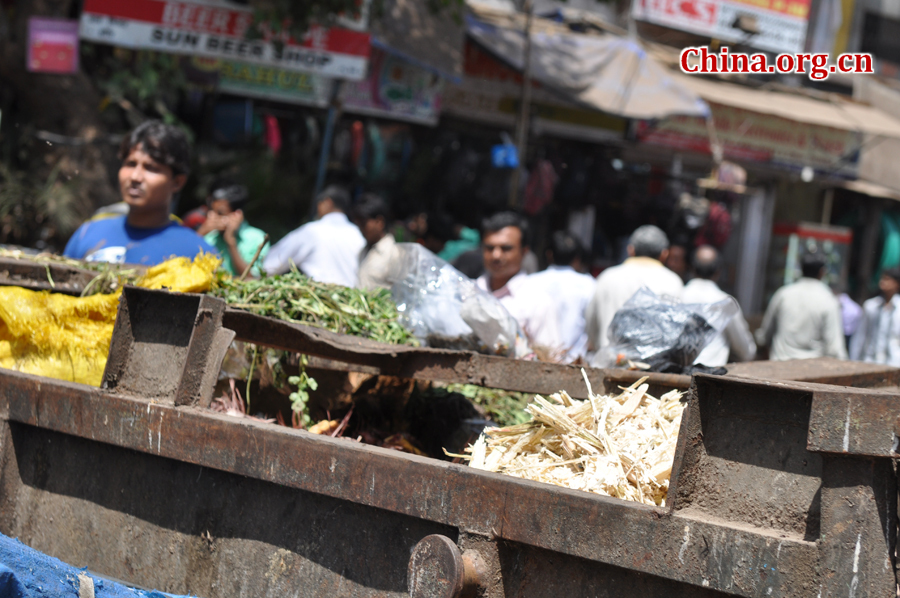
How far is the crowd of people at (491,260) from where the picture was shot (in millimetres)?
3809

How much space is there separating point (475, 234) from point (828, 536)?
7673 millimetres

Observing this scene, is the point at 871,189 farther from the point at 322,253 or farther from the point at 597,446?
the point at 597,446

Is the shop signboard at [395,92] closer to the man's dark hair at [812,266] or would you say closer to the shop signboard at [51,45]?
the shop signboard at [51,45]

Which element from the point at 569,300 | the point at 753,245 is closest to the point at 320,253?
the point at 569,300

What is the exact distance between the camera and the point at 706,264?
5.77 m

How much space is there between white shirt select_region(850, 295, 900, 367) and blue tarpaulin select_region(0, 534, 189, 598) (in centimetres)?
730

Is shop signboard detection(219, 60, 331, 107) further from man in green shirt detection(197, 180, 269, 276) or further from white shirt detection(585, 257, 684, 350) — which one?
white shirt detection(585, 257, 684, 350)

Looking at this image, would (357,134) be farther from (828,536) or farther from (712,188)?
(828,536)

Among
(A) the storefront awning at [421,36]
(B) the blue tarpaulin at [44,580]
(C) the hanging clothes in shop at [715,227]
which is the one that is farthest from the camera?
(C) the hanging clothes in shop at [715,227]

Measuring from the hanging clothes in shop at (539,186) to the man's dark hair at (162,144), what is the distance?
615cm

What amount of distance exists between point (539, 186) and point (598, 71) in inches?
57.2

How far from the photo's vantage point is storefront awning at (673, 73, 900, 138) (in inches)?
414

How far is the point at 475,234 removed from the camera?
360 inches

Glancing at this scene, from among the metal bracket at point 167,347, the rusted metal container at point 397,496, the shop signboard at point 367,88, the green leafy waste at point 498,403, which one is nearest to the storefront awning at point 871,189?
the shop signboard at point 367,88
